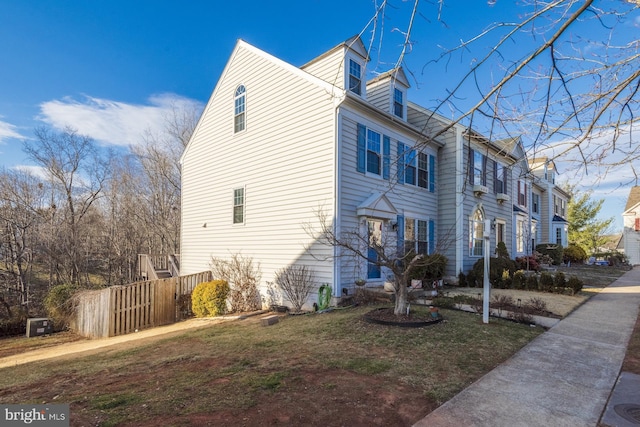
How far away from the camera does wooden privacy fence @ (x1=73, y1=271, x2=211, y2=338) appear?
9.86m

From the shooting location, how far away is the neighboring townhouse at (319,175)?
983 centimetres

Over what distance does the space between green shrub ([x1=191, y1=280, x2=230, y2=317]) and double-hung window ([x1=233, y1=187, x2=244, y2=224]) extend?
2.63 metres

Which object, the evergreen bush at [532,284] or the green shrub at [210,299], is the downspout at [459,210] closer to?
the evergreen bush at [532,284]

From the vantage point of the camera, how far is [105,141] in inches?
870

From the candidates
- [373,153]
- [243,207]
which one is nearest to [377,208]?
[373,153]

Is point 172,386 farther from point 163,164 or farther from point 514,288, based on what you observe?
point 163,164

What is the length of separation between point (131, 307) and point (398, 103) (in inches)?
447

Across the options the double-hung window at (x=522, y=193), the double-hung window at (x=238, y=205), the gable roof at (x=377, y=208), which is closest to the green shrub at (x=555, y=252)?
the double-hung window at (x=522, y=193)

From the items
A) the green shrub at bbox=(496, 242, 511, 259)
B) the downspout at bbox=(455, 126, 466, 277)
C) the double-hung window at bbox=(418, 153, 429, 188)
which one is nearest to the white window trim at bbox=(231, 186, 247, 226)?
the double-hung window at bbox=(418, 153, 429, 188)

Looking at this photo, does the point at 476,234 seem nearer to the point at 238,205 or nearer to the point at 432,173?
the point at 432,173

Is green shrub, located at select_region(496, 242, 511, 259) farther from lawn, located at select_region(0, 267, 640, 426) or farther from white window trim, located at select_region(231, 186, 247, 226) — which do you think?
white window trim, located at select_region(231, 186, 247, 226)

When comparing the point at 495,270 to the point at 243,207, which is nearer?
the point at 495,270

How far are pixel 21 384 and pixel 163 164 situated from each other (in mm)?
20524

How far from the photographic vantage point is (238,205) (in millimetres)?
12750
